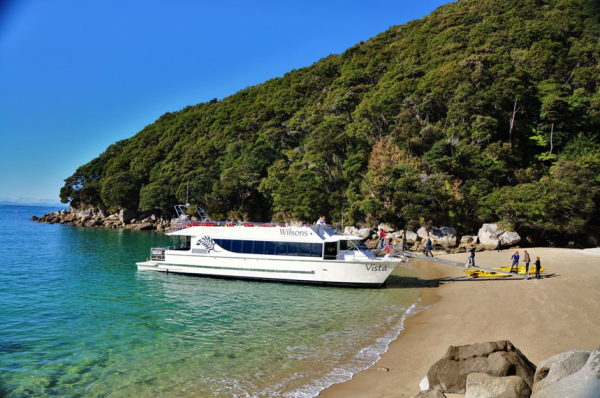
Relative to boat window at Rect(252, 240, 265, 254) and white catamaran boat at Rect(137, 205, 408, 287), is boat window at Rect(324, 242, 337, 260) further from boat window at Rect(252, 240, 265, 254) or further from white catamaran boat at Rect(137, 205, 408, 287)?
boat window at Rect(252, 240, 265, 254)

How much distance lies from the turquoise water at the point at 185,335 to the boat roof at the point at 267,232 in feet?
8.87

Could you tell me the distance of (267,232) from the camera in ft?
67.6

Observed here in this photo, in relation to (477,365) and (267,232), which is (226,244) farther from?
(477,365)

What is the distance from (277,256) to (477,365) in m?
14.2

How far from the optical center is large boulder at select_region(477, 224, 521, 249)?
31812 mm

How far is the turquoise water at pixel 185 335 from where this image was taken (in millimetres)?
8055

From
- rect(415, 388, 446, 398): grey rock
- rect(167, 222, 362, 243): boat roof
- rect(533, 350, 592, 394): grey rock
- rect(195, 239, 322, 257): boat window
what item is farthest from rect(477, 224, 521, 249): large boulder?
rect(415, 388, 446, 398): grey rock

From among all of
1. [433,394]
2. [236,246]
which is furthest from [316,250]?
[433,394]

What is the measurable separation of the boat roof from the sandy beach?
6120mm

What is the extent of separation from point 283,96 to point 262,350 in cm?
8464

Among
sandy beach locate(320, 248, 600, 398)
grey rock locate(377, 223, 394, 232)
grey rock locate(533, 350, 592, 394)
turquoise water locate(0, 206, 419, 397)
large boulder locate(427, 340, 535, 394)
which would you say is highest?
grey rock locate(377, 223, 394, 232)

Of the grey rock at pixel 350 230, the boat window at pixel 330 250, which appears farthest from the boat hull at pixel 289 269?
the grey rock at pixel 350 230

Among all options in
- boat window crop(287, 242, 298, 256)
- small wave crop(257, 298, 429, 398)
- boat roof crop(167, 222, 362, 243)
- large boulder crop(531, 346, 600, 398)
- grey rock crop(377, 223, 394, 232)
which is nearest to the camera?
large boulder crop(531, 346, 600, 398)

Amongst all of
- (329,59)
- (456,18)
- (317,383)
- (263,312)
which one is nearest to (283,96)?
(329,59)
